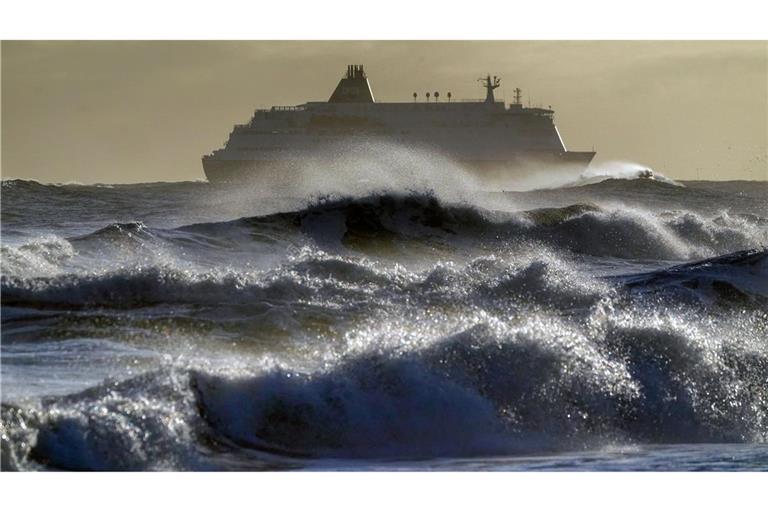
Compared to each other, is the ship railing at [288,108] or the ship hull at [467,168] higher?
the ship railing at [288,108]

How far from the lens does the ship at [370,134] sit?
41.7m

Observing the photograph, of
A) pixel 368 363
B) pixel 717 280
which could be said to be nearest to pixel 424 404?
pixel 368 363

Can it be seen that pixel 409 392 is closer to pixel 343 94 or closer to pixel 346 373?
pixel 346 373

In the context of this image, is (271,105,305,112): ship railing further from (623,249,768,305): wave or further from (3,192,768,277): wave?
(623,249,768,305): wave

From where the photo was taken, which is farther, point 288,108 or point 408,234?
point 288,108

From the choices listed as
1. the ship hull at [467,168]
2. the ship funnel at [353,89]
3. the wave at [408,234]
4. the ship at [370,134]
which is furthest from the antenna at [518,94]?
the wave at [408,234]

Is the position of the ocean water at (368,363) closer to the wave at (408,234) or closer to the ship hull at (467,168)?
the wave at (408,234)

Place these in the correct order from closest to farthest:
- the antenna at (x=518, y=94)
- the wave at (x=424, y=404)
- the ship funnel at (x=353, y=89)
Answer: the wave at (x=424, y=404) → the ship funnel at (x=353, y=89) → the antenna at (x=518, y=94)

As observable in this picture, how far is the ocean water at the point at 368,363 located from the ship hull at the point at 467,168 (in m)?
27.5

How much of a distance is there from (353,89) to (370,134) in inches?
82.1

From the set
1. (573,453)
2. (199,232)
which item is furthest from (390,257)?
(573,453)

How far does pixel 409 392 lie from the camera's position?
683 cm

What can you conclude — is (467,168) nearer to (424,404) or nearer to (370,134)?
(370,134)

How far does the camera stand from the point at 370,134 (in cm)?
4197
